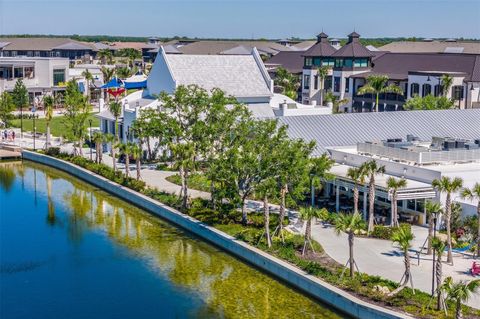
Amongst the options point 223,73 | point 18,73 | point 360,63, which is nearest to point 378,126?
point 223,73

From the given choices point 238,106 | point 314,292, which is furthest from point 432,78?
point 314,292

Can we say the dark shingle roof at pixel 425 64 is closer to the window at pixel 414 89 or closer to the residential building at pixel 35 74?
the window at pixel 414 89

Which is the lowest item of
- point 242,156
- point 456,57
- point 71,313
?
point 71,313

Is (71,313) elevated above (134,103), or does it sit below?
below

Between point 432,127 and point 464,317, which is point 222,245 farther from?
point 432,127

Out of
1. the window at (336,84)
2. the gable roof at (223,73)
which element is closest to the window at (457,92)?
the window at (336,84)

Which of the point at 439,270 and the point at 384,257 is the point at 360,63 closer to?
the point at 384,257

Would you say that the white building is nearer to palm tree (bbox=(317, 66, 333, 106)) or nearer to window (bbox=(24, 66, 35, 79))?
palm tree (bbox=(317, 66, 333, 106))
